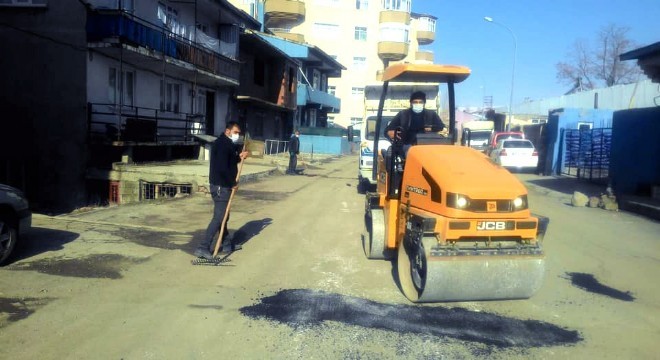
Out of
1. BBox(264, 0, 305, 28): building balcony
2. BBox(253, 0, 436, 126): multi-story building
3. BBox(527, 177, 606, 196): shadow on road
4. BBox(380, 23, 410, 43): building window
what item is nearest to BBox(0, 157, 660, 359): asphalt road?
BBox(527, 177, 606, 196): shadow on road

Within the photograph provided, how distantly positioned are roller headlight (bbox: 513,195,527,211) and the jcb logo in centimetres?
23

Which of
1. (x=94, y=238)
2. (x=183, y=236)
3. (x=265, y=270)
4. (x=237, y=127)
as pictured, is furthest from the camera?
(x=183, y=236)

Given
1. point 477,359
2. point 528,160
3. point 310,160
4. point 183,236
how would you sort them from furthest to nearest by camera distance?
1. point 310,160
2. point 528,160
3. point 183,236
4. point 477,359

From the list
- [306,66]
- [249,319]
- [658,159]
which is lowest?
[249,319]

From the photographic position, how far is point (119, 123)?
15.8m

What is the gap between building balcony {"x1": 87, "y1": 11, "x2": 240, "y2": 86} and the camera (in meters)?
15.3

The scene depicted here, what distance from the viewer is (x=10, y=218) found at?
654 centimetres

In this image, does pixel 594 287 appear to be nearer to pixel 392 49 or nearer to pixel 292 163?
pixel 292 163

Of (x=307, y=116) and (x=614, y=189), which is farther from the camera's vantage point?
(x=307, y=116)

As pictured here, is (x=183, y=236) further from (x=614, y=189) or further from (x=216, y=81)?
(x=216, y=81)

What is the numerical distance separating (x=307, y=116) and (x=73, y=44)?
3128 cm

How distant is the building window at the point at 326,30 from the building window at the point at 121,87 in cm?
4389

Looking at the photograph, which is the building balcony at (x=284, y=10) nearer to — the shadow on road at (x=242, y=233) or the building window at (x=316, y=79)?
the building window at (x=316, y=79)

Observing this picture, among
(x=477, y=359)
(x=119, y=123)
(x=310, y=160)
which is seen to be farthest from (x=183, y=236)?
(x=310, y=160)
